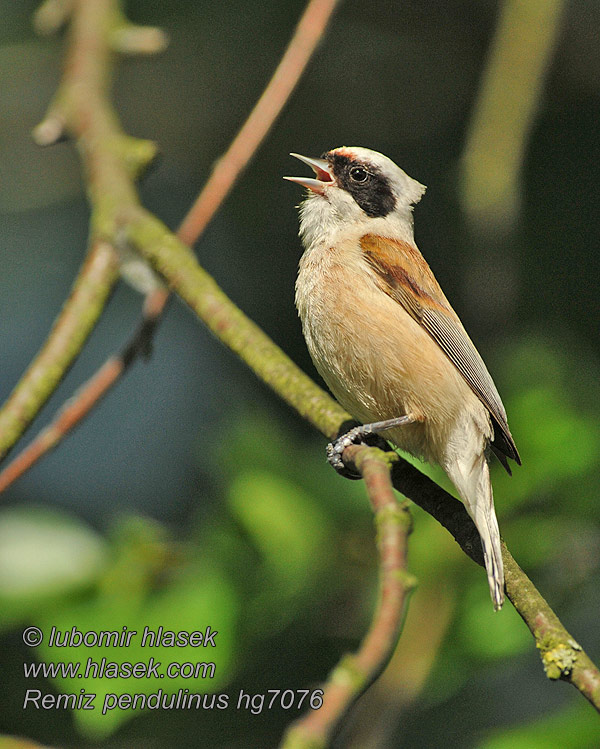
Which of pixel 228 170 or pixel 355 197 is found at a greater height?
pixel 228 170

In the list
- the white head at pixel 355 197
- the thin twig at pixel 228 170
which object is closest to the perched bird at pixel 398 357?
the white head at pixel 355 197

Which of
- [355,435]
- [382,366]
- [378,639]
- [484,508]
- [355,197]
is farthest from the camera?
[355,197]

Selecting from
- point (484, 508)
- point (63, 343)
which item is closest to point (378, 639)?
point (484, 508)

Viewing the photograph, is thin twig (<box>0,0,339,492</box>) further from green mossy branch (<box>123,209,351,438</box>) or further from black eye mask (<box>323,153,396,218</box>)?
black eye mask (<box>323,153,396,218</box>)

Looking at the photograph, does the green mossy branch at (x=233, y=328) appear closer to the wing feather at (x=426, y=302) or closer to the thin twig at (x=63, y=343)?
the thin twig at (x=63, y=343)

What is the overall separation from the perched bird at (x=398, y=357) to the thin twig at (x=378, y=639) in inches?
34.7

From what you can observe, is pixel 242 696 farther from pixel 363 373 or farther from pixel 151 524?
pixel 363 373

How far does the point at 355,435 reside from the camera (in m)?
2.90

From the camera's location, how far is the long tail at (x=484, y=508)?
2.18 m

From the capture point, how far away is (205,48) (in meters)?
6.41

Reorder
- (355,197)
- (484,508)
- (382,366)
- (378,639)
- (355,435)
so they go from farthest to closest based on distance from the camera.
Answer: (355,197), (382,366), (355,435), (484,508), (378,639)

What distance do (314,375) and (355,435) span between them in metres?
2.05

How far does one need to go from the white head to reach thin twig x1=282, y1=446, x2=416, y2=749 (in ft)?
6.26

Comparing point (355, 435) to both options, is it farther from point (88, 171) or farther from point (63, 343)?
point (88, 171)
